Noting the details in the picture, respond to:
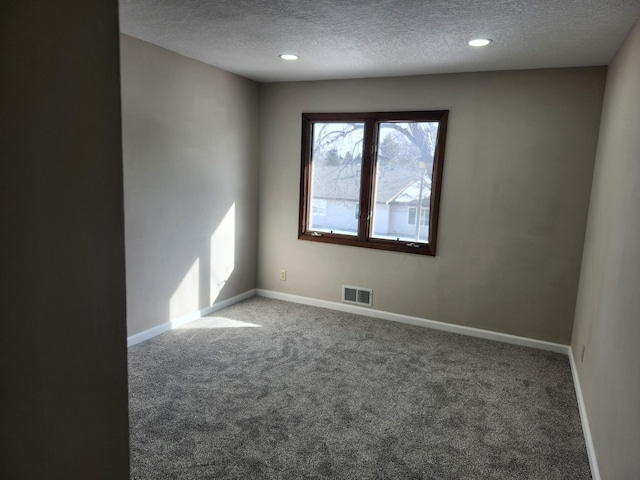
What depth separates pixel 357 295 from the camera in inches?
183

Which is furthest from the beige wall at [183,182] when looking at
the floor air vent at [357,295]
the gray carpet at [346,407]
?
the floor air vent at [357,295]

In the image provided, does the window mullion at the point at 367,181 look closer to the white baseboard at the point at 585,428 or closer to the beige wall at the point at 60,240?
the white baseboard at the point at 585,428

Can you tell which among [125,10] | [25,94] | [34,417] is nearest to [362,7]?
[125,10]

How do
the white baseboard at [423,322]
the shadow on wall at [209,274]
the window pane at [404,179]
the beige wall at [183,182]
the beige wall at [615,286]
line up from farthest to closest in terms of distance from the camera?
the window pane at [404,179] → the shadow on wall at [209,274] → the white baseboard at [423,322] → the beige wall at [183,182] → the beige wall at [615,286]

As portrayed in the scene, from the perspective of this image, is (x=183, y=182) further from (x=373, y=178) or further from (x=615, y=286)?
(x=615, y=286)

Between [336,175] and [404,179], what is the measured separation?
728 mm

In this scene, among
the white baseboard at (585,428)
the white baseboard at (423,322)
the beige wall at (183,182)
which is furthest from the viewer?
the white baseboard at (423,322)

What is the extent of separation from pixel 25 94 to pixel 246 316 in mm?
3857

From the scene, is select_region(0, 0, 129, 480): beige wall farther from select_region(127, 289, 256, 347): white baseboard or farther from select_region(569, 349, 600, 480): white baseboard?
select_region(127, 289, 256, 347): white baseboard

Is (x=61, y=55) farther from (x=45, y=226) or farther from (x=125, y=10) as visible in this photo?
(x=125, y=10)

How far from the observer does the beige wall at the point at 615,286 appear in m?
1.80

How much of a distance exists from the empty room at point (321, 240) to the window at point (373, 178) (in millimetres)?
23

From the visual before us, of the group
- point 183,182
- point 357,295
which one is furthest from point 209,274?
point 357,295

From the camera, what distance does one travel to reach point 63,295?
81cm
